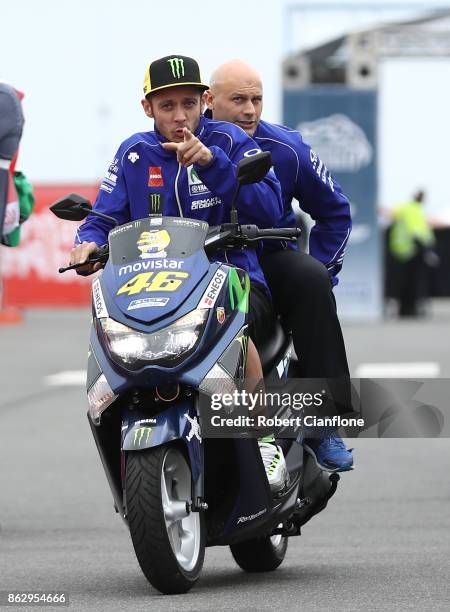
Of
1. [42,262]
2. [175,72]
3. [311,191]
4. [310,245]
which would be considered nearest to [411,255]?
[42,262]

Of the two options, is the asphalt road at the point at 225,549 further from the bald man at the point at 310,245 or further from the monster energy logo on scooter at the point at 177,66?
the monster energy logo on scooter at the point at 177,66

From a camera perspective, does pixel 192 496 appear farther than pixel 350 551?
No

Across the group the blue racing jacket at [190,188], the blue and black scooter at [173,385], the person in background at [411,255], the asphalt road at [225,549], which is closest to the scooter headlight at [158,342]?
the blue and black scooter at [173,385]

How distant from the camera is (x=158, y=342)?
562 cm

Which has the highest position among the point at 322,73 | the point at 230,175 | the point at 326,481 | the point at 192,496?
the point at 230,175

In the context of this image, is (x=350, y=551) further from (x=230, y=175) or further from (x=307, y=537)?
(x=230, y=175)

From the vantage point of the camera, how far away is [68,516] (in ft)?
28.3

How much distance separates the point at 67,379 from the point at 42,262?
42.8ft

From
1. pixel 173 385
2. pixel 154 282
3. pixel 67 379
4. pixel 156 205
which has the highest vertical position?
pixel 156 205

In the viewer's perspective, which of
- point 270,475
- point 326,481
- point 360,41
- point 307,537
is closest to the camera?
point 270,475

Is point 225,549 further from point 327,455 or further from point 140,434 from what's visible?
point 140,434

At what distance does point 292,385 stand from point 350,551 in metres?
1.09

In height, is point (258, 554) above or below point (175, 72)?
below

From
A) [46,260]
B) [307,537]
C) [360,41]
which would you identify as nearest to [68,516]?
[307,537]
